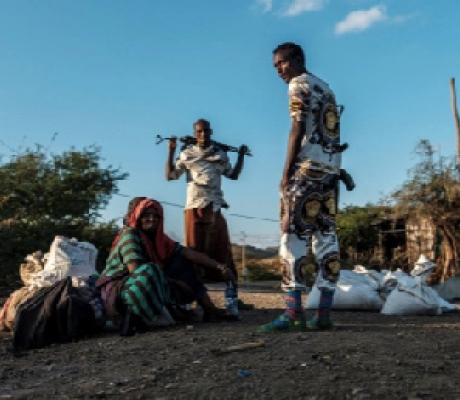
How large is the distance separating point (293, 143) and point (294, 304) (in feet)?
3.50

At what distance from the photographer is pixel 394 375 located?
2.87 metres

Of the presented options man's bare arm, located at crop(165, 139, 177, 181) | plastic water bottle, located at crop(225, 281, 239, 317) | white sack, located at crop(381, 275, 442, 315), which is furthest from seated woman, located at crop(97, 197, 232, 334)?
white sack, located at crop(381, 275, 442, 315)

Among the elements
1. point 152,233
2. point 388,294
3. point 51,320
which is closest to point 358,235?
point 388,294

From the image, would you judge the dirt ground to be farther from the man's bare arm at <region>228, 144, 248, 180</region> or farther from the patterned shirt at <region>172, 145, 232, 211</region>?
the man's bare arm at <region>228, 144, 248, 180</region>

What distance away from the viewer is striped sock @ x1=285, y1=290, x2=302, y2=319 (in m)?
4.25

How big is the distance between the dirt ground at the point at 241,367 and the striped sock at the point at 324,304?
0.71 ft

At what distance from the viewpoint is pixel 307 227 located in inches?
171

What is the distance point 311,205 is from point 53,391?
213cm

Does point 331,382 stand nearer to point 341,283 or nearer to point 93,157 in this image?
point 341,283

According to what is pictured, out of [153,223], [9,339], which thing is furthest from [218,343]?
[9,339]

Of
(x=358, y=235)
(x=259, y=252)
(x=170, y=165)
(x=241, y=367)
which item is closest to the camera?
(x=241, y=367)

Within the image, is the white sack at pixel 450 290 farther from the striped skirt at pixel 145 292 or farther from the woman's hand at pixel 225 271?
the striped skirt at pixel 145 292

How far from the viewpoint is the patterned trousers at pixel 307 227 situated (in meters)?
4.33

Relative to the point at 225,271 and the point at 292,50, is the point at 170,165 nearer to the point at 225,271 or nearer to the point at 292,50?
the point at 225,271
